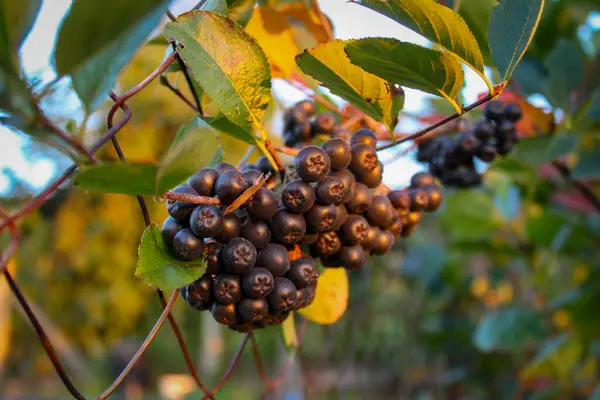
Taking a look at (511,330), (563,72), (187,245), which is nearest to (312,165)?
(187,245)

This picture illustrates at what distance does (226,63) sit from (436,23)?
0.62 ft

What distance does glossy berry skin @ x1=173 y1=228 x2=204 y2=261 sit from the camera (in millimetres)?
413

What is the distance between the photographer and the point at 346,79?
485 millimetres

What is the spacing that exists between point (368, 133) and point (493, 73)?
1.76 ft

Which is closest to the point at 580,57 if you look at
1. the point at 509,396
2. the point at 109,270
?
the point at 509,396

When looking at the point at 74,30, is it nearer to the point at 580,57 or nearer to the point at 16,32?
the point at 16,32

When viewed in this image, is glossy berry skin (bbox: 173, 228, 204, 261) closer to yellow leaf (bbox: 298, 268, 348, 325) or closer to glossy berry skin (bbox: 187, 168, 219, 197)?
glossy berry skin (bbox: 187, 168, 219, 197)

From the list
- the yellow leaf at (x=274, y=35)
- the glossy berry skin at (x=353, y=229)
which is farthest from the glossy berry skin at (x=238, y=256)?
the yellow leaf at (x=274, y=35)

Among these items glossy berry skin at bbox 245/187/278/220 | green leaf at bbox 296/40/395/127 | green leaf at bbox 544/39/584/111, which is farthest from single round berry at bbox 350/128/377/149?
green leaf at bbox 544/39/584/111

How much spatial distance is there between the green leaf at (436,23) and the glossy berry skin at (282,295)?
0.26 m

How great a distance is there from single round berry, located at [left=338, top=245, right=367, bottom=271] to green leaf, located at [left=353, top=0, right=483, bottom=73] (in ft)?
0.67

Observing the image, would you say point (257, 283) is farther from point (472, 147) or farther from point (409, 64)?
point (472, 147)

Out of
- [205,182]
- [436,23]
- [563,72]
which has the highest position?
[563,72]

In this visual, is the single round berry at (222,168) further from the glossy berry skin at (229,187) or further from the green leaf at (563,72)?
the green leaf at (563,72)
